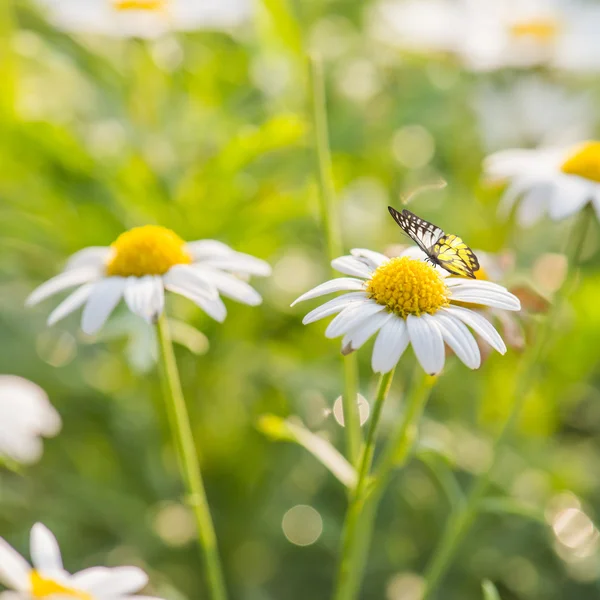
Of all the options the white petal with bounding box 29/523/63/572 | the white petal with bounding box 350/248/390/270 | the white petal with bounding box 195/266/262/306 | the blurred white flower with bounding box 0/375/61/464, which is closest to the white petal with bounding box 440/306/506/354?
the white petal with bounding box 350/248/390/270

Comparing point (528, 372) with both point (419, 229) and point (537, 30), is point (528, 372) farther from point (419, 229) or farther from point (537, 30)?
point (537, 30)

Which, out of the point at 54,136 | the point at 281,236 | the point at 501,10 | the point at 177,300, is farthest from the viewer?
the point at 501,10

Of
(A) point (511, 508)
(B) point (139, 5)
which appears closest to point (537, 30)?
(B) point (139, 5)

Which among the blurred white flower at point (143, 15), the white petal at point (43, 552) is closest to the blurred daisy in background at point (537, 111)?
the blurred white flower at point (143, 15)

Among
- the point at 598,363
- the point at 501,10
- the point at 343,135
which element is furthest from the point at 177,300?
the point at 501,10

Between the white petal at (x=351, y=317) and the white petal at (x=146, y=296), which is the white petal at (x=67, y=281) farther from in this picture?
the white petal at (x=351, y=317)

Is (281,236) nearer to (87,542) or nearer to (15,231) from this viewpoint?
(15,231)

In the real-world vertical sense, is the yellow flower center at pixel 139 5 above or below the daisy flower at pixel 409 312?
above
